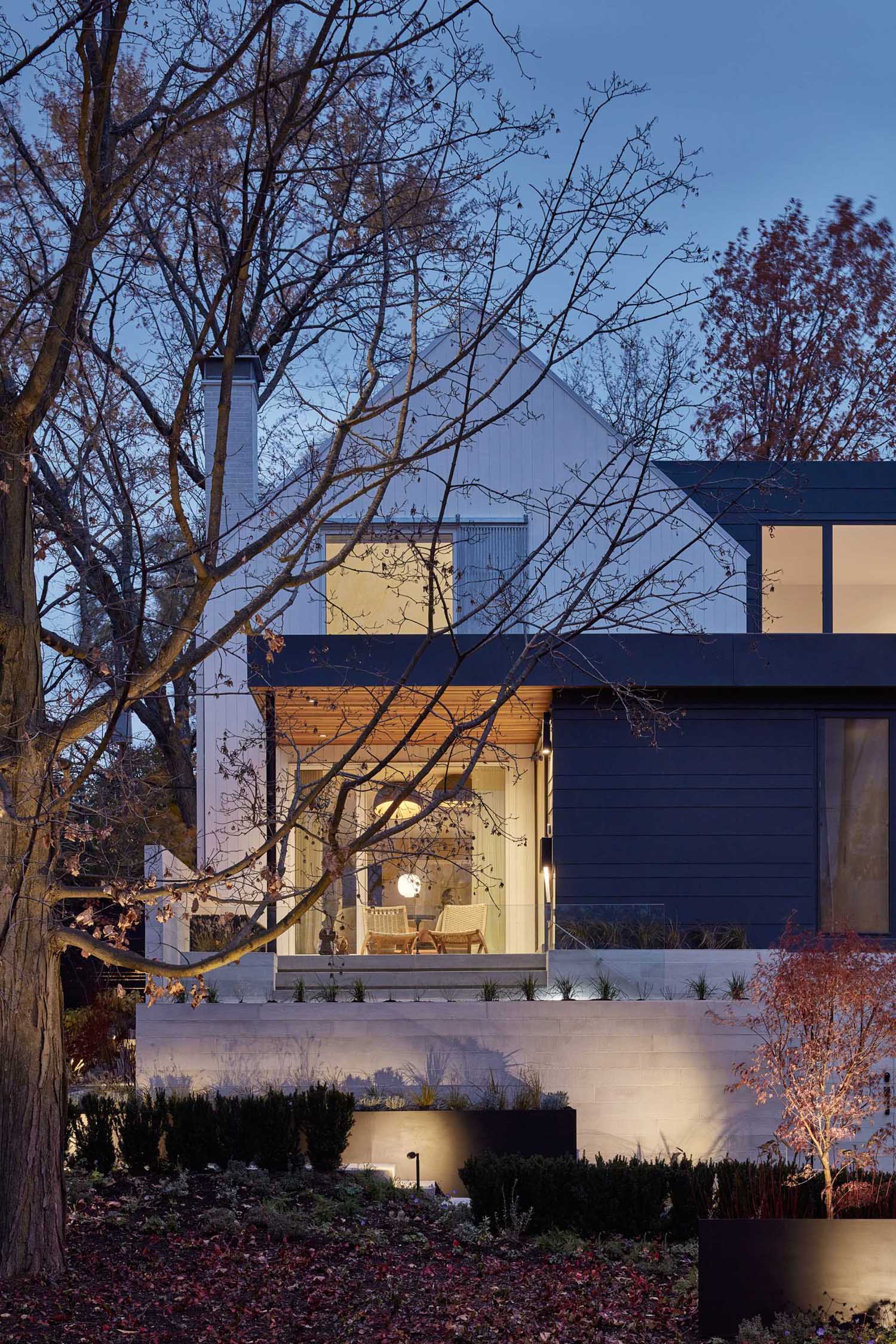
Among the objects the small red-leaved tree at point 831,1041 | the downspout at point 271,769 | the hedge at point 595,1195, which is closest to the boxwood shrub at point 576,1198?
the hedge at point 595,1195

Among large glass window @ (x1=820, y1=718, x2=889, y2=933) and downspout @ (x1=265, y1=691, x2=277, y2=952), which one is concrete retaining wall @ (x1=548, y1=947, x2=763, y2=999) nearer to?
large glass window @ (x1=820, y1=718, x2=889, y2=933)

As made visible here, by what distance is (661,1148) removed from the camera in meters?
10.5

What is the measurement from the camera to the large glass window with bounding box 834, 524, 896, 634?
47.6 ft

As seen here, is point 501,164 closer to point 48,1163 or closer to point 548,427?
point 48,1163

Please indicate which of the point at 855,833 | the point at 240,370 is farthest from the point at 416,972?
the point at 240,370

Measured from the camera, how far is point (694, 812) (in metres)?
12.7

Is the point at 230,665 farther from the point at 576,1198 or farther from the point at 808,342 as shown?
the point at 808,342

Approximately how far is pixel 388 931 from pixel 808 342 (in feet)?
49.2

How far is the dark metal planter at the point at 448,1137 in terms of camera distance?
890 centimetres

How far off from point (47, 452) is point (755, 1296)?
8163mm

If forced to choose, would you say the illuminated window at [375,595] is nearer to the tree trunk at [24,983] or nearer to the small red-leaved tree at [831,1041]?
the small red-leaved tree at [831,1041]

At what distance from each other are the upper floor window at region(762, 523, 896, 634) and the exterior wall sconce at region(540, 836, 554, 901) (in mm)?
3379

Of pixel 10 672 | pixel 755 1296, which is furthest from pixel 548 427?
pixel 755 1296

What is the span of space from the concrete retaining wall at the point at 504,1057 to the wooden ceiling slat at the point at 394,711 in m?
2.33
